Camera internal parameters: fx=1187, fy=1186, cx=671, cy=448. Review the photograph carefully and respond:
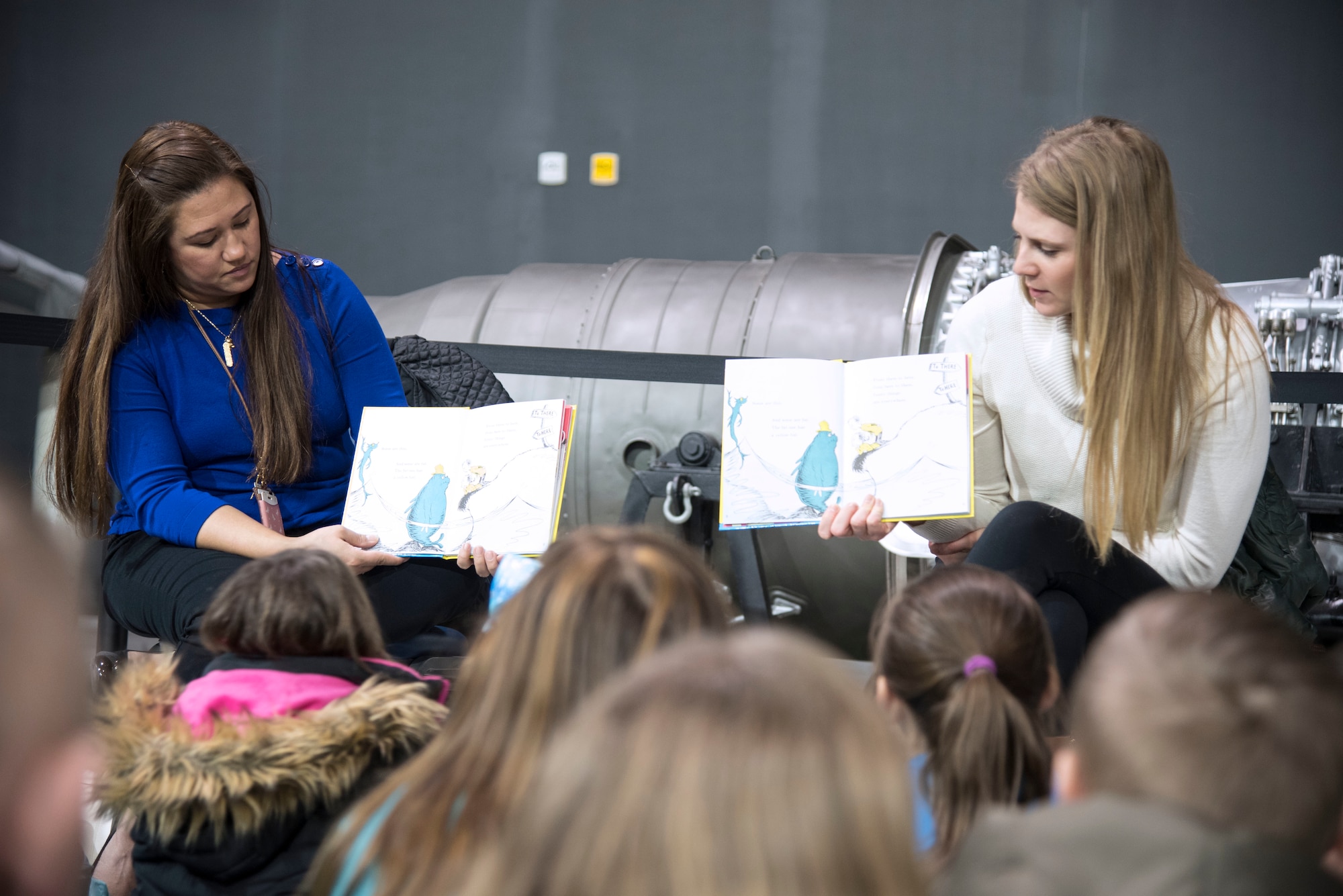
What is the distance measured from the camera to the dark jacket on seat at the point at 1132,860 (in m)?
0.74

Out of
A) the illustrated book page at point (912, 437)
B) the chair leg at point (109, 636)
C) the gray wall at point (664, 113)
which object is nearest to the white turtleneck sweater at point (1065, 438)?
the illustrated book page at point (912, 437)

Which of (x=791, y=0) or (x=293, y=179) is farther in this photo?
(x=293, y=179)

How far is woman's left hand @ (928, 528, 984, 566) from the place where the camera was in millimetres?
2039

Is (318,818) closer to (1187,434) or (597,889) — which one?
(597,889)

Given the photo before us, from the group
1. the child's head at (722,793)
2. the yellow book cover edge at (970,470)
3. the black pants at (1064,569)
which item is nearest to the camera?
the child's head at (722,793)

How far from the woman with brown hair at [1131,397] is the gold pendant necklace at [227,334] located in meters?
1.29

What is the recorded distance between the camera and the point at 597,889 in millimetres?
615

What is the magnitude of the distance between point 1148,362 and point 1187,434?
0.41 feet

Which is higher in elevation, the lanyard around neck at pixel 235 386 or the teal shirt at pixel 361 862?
the lanyard around neck at pixel 235 386

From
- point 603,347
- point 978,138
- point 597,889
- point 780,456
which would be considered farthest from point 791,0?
point 597,889

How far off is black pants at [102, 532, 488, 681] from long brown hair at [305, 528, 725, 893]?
3.10ft

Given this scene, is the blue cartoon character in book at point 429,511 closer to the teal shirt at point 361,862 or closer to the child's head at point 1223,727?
the teal shirt at point 361,862

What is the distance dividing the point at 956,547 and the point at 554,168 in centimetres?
346

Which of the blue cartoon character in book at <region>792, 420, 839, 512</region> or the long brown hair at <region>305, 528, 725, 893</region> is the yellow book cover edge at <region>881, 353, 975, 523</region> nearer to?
the blue cartoon character in book at <region>792, 420, 839, 512</region>
